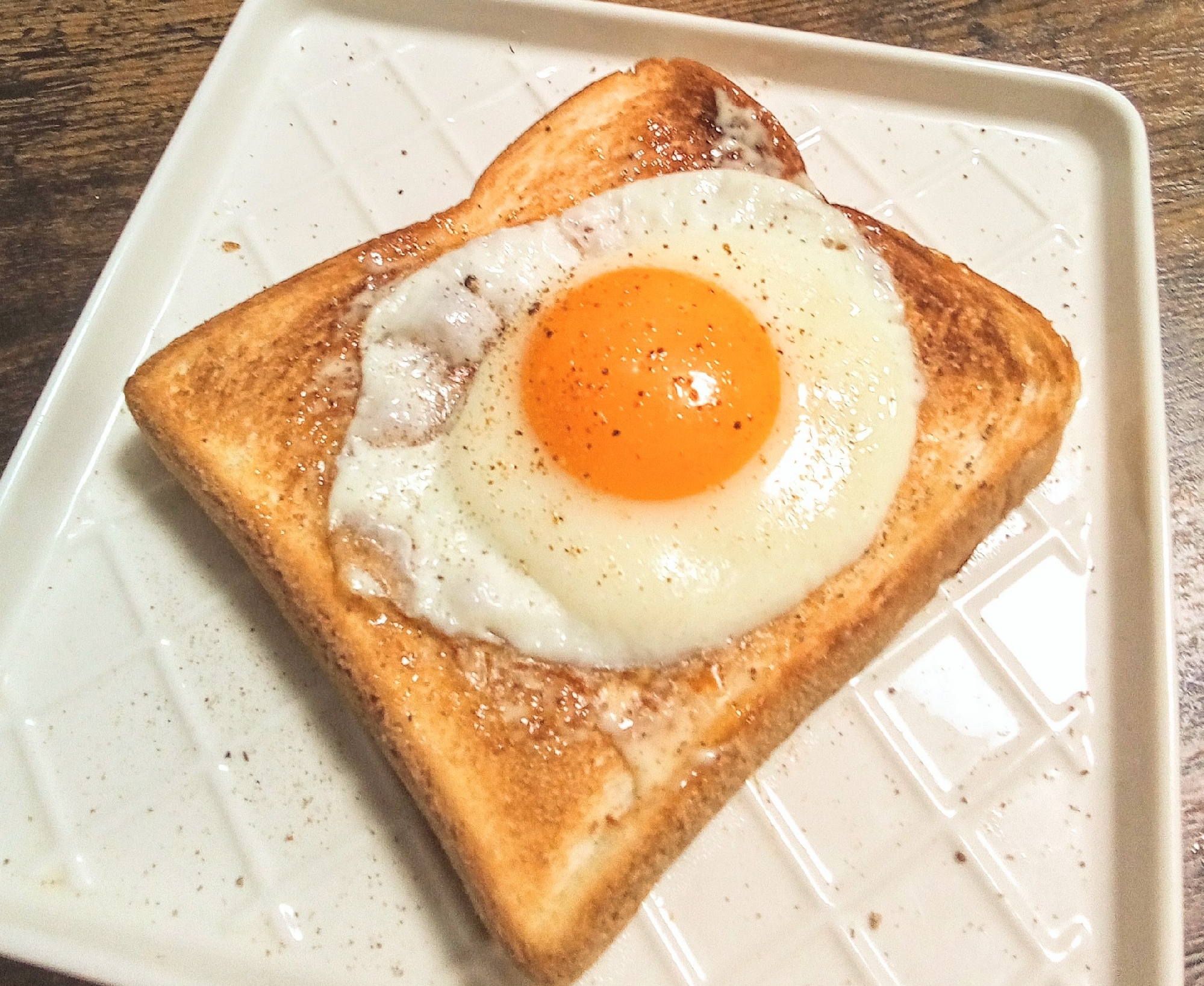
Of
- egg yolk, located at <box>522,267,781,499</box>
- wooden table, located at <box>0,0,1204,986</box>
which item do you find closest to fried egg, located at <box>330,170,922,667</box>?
egg yolk, located at <box>522,267,781,499</box>

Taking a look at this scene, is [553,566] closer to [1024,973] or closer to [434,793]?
[434,793]

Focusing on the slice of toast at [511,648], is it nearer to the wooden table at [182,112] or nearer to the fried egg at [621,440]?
the fried egg at [621,440]

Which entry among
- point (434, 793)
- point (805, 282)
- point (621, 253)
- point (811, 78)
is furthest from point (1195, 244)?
point (434, 793)

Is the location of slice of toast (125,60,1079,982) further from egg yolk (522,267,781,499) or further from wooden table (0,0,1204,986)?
wooden table (0,0,1204,986)

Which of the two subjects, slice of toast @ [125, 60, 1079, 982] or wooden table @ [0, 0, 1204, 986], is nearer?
slice of toast @ [125, 60, 1079, 982]

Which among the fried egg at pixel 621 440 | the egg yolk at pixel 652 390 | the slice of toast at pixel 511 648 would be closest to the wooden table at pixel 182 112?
the slice of toast at pixel 511 648

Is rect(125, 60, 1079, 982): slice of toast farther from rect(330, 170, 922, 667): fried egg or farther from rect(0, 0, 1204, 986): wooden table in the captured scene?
rect(0, 0, 1204, 986): wooden table
